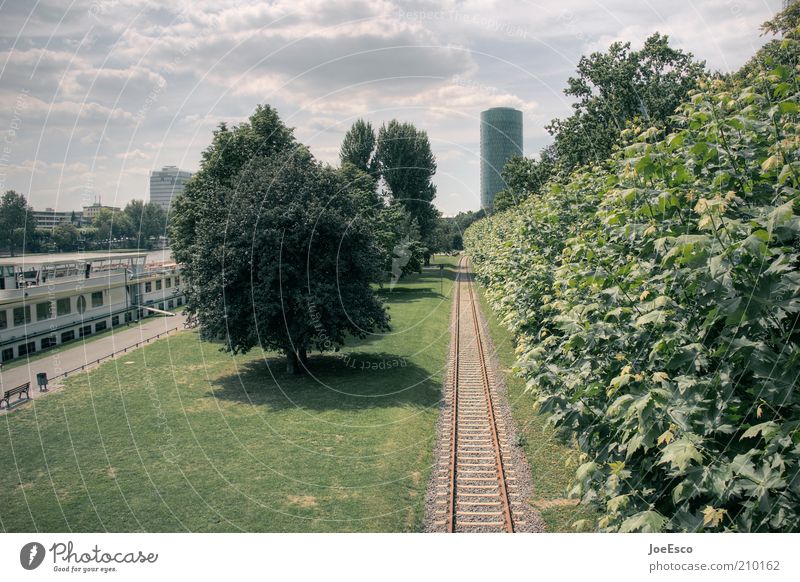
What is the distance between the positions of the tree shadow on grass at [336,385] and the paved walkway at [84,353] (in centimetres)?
1025

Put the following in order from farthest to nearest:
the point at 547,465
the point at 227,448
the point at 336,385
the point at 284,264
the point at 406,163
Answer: the point at 406,163 < the point at 284,264 < the point at 336,385 < the point at 227,448 < the point at 547,465

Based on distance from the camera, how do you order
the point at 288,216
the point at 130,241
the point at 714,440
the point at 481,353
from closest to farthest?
the point at 714,440, the point at 288,216, the point at 481,353, the point at 130,241

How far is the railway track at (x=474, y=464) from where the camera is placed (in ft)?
49.1

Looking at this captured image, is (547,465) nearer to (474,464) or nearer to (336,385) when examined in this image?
(474,464)

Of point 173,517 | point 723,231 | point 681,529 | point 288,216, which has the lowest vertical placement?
point 173,517

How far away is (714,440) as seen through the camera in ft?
23.4

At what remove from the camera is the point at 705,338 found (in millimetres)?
8031

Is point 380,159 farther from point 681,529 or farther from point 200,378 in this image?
point 681,529

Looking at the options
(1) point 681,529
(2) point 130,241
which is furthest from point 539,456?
(2) point 130,241

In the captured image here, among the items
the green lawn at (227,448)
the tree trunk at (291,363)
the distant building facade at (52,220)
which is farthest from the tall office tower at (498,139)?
the distant building facade at (52,220)

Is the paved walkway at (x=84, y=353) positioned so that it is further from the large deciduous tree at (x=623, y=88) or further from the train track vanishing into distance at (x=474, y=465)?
the large deciduous tree at (x=623, y=88)

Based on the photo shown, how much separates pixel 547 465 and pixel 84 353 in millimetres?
33852

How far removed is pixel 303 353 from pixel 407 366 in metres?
6.24

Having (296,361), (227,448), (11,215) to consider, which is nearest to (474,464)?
(227,448)
